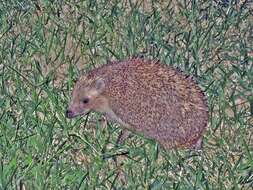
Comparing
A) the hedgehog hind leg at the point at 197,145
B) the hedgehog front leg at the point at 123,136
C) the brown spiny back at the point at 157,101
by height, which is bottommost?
the hedgehog hind leg at the point at 197,145

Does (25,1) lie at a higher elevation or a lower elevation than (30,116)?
higher

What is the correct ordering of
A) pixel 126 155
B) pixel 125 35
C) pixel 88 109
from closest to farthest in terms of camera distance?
pixel 126 155
pixel 88 109
pixel 125 35

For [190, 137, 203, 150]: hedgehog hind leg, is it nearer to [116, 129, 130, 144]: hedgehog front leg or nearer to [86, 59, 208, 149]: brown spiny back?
[86, 59, 208, 149]: brown spiny back

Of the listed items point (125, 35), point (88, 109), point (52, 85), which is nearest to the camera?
point (88, 109)

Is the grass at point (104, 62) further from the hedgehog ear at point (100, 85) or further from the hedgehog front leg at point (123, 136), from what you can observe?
the hedgehog ear at point (100, 85)

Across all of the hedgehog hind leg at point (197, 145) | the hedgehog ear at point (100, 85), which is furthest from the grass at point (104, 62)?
the hedgehog ear at point (100, 85)

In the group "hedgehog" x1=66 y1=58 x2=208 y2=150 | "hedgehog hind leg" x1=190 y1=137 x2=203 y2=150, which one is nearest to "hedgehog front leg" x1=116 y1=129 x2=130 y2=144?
"hedgehog" x1=66 y1=58 x2=208 y2=150

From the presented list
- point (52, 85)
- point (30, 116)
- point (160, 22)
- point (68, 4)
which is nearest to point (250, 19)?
point (160, 22)

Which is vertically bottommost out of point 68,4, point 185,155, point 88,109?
point 185,155

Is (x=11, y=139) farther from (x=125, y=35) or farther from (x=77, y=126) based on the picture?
(x=125, y=35)
